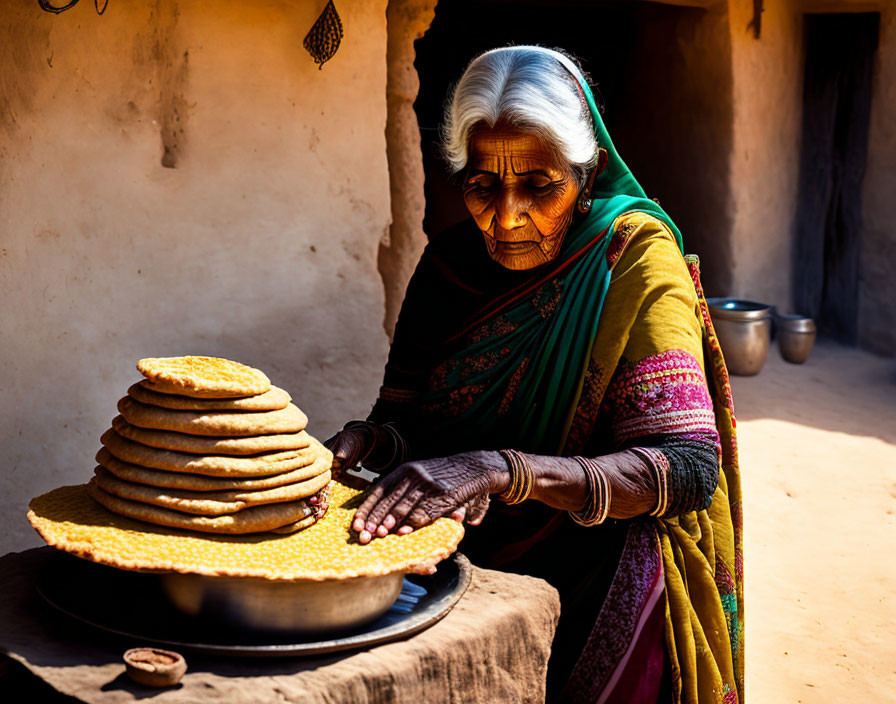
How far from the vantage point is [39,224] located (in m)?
2.95

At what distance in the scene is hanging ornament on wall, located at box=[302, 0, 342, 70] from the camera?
3.63 m

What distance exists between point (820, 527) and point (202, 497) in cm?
390

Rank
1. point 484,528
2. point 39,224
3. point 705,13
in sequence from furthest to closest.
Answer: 1. point 705,13
2. point 39,224
3. point 484,528

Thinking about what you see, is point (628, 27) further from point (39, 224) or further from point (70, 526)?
point (70, 526)

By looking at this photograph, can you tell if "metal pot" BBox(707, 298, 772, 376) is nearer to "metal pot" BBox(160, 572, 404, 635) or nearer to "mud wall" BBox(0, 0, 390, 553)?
"mud wall" BBox(0, 0, 390, 553)

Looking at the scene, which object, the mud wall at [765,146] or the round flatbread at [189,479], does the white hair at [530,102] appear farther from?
the mud wall at [765,146]

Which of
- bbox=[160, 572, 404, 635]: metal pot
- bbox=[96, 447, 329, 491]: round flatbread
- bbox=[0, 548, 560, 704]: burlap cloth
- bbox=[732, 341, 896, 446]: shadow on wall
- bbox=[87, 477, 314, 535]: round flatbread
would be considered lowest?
bbox=[732, 341, 896, 446]: shadow on wall

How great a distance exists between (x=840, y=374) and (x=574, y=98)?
5.42 m

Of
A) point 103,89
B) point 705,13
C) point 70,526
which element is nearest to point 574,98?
point 70,526

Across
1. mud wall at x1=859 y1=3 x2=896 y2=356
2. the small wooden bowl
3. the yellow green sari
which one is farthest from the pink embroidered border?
mud wall at x1=859 y1=3 x2=896 y2=356

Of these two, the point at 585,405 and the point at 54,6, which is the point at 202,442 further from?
the point at 54,6

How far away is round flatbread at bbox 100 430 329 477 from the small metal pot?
6011 mm

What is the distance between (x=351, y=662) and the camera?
4.83ft

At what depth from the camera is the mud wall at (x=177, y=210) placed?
2934 millimetres
